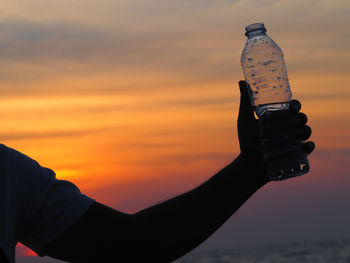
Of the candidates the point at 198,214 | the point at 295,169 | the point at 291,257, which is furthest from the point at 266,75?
the point at 291,257

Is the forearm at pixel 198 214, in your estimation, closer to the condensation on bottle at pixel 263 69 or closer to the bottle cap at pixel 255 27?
the condensation on bottle at pixel 263 69

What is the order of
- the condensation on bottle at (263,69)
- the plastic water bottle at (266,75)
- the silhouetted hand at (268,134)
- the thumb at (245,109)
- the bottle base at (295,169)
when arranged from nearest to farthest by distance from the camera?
the silhouetted hand at (268,134) < the thumb at (245,109) < the bottle base at (295,169) < the plastic water bottle at (266,75) < the condensation on bottle at (263,69)

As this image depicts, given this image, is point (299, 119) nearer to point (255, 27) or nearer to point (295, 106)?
point (295, 106)

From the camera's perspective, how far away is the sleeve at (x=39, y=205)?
2412mm

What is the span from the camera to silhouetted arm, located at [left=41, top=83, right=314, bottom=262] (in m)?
2.49

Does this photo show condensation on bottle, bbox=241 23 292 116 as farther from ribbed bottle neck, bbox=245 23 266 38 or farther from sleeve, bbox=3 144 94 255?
sleeve, bbox=3 144 94 255


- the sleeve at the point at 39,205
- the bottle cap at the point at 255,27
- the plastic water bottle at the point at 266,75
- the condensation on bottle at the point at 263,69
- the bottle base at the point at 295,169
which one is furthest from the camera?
the condensation on bottle at the point at 263,69

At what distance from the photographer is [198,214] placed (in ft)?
8.21

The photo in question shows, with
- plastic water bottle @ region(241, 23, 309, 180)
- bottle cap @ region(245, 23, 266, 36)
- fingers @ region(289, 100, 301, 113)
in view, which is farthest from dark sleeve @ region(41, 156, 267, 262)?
bottle cap @ region(245, 23, 266, 36)

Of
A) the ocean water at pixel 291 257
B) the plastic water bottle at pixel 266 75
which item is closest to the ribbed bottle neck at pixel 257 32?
the plastic water bottle at pixel 266 75

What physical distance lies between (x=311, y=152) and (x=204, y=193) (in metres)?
0.49

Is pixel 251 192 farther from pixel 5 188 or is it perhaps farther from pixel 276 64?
pixel 276 64

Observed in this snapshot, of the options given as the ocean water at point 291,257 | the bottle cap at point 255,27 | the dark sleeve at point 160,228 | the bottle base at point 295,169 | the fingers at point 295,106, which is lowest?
the ocean water at point 291,257

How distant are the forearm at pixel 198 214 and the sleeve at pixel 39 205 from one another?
0.29 m
